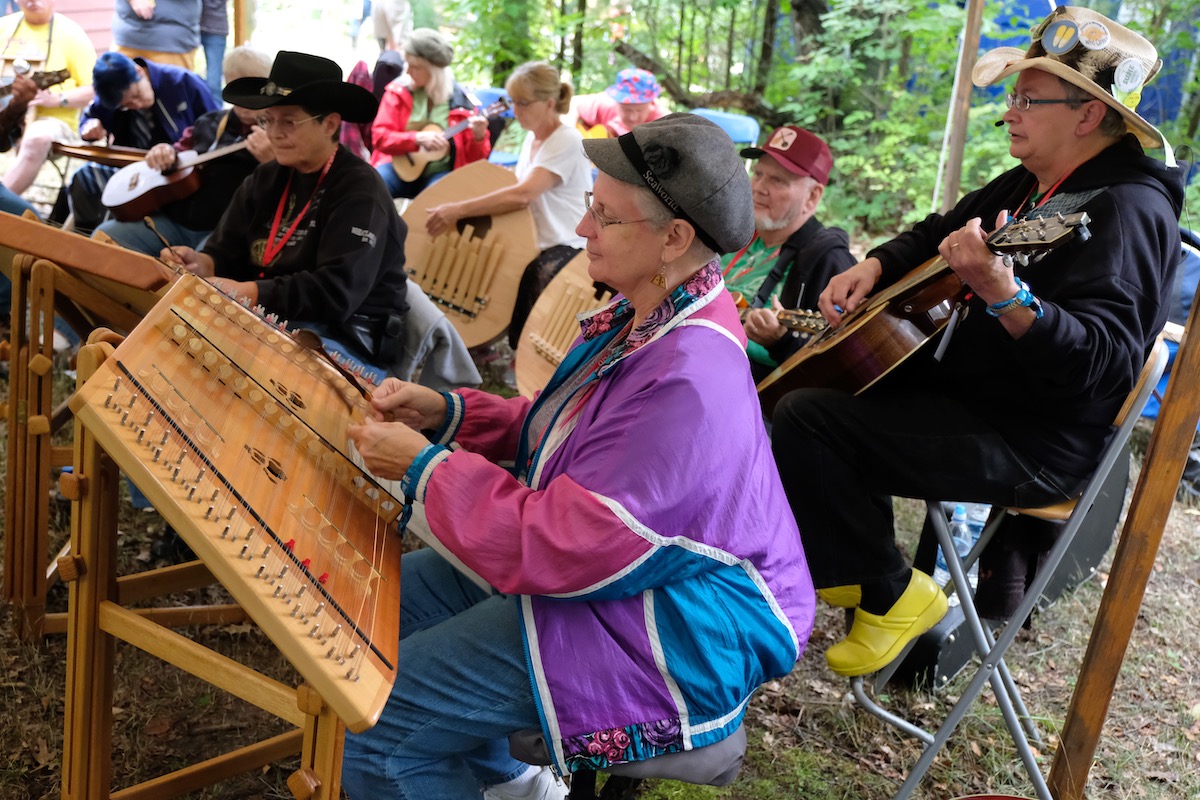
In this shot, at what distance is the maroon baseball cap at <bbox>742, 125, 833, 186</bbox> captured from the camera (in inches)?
127

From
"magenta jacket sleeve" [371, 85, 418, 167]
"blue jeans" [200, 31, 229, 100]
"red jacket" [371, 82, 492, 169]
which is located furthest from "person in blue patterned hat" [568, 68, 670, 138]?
"blue jeans" [200, 31, 229, 100]

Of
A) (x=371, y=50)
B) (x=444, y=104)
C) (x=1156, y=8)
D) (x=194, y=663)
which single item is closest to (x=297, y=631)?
(x=194, y=663)

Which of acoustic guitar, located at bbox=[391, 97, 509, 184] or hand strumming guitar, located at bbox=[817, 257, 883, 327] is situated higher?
hand strumming guitar, located at bbox=[817, 257, 883, 327]

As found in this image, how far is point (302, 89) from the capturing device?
3.03 meters

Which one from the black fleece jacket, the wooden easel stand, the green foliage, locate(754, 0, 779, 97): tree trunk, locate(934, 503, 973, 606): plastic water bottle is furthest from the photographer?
locate(754, 0, 779, 97): tree trunk

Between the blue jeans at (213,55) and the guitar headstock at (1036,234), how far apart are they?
7308 millimetres

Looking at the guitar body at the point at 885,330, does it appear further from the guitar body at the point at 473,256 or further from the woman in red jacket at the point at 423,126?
the woman in red jacket at the point at 423,126

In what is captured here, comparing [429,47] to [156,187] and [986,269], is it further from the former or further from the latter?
[986,269]

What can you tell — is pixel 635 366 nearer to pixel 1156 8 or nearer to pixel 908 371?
pixel 908 371

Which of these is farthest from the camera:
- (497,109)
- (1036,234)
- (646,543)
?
(497,109)

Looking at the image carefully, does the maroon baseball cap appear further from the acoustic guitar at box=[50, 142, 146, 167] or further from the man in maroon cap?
the acoustic guitar at box=[50, 142, 146, 167]

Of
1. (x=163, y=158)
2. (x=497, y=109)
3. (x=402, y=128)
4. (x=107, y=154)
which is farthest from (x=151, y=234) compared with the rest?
(x=497, y=109)

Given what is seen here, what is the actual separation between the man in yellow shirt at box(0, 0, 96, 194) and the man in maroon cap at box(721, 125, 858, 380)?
5.03m

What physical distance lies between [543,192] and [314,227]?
6.28 feet
